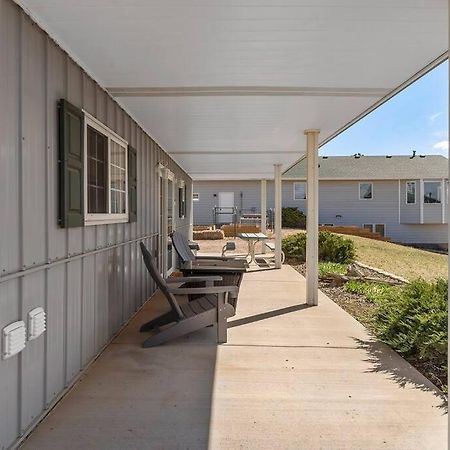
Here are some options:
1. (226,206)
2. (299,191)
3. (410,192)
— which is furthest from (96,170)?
(410,192)

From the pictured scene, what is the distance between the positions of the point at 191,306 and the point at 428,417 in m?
2.56

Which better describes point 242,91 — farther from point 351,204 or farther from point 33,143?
point 351,204

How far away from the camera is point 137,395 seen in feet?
10.2

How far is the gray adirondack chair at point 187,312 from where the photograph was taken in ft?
13.6

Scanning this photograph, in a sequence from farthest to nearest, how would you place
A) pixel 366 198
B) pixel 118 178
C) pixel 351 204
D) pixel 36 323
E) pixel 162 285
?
pixel 366 198 → pixel 351 204 → pixel 118 178 → pixel 162 285 → pixel 36 323

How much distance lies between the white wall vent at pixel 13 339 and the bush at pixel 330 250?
947cm

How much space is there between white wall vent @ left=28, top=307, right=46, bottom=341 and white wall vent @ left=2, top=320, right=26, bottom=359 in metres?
0.08

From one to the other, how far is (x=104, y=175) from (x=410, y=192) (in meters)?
21.3

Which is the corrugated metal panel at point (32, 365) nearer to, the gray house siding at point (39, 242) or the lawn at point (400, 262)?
the gray house siding at point (39, 242)

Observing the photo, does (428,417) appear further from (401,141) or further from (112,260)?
(401,141)

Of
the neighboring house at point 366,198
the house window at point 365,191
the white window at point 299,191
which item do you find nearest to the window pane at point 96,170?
the neighboring house at point 366,198

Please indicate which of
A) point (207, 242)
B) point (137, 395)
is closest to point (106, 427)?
point (137, 395)

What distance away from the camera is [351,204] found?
72.9ft

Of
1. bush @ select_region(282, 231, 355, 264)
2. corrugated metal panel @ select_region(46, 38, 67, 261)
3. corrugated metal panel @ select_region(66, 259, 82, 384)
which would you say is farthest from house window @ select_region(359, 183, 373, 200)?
Answer: corrugated metal panel @ select_region(46, 38, 67, 261)
